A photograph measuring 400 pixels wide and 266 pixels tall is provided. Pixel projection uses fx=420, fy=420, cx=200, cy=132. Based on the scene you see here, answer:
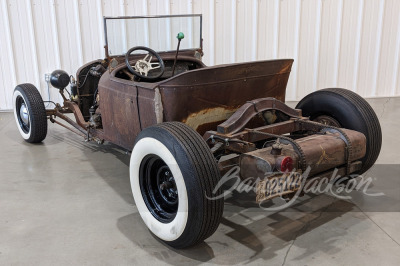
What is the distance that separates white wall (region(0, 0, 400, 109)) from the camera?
22.2ft

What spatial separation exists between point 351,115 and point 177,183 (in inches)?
67.2

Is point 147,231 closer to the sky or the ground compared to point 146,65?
closer to the ground

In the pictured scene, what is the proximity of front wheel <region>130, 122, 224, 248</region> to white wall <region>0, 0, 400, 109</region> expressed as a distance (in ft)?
14.8

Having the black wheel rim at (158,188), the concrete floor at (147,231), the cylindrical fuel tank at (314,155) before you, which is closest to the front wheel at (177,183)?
the black wheel rim at (158,188)

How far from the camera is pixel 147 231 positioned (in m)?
A: 3.04

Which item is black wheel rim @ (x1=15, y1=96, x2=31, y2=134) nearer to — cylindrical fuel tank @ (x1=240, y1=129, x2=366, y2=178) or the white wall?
the white wall

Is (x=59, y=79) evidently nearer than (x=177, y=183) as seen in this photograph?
No

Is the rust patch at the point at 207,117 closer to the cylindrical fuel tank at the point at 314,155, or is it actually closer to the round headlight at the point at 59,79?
the cylindrical fuel tank at the point at 314,155

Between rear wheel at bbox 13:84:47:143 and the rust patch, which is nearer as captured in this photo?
the rust patch

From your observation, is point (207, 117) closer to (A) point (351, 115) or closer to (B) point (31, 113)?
(A) point (351, 115)

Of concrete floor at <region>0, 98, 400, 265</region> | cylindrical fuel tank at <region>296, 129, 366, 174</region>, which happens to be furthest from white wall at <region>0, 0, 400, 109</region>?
cylindrical fuel tank at <region>296, 129, 366, 174</region>

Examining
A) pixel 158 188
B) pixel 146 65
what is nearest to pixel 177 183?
pixel 158 188

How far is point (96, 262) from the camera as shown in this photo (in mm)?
2650

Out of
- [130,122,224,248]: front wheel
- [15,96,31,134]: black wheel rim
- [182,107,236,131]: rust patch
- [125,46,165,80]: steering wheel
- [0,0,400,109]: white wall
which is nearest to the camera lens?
[130,122,224,248]: front wheel
